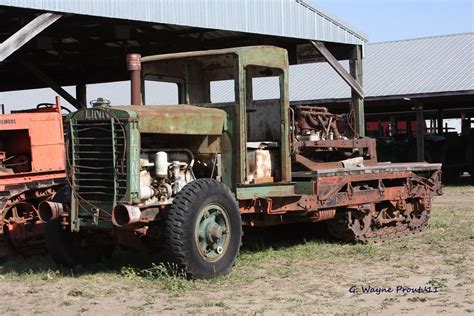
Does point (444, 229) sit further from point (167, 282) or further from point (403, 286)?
point (167, 282)

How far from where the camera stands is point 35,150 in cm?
944

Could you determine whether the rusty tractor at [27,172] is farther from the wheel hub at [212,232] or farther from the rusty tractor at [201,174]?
the wheel hub at [212,232]

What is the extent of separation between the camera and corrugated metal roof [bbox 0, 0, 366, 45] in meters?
9.81

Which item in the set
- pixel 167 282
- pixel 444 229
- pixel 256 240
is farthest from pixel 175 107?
pixel 444 229

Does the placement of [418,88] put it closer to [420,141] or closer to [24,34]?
[420,141]

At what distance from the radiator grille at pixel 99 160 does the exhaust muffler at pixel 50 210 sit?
27 centimetres

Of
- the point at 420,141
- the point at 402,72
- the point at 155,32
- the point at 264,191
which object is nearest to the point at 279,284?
the point at 264,191

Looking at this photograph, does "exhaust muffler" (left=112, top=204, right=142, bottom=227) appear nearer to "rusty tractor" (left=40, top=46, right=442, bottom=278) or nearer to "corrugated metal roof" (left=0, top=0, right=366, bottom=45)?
"rusty tractor" (left=40, top=46, right=442, bottom=278)

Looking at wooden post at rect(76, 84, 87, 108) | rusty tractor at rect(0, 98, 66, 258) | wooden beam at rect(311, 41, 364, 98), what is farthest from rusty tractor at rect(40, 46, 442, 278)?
wooden post at rect(76, 84, 87, 108)

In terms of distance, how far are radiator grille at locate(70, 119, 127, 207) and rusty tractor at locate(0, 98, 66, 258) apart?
6.51ft

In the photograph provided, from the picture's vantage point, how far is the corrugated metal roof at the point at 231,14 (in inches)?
386

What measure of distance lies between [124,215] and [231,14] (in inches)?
237
